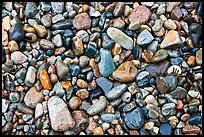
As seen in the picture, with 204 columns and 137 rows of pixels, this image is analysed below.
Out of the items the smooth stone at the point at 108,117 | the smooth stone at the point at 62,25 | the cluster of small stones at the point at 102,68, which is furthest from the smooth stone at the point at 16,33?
the smooth stone at the point at 108,117

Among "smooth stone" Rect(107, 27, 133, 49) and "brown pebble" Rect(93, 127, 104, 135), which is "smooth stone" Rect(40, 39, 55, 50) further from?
"brown pebble" Rect(93, 127, 104, 135)

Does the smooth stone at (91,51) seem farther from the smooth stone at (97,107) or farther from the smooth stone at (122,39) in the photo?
the smooth stone at (97,107)

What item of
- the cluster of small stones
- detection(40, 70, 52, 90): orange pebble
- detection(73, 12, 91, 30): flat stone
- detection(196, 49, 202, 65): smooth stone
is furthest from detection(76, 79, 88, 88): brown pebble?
detection(196, 49, 202, 65): smooth stone

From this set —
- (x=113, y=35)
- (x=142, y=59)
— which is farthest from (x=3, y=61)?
(x=142, y=59)

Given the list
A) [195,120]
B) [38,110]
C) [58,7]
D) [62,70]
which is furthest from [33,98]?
[195,120]

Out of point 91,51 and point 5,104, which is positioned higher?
point 91,51

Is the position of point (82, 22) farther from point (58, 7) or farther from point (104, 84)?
point (104, 84)

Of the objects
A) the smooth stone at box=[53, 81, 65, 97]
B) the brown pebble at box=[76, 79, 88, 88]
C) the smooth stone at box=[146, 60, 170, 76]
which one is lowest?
the smooth stone at box=[53, 81, 65, 97]
